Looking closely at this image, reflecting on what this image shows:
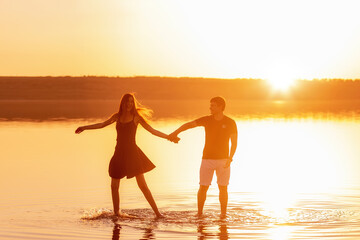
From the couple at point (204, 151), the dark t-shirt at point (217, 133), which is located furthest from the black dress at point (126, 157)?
the dark t-shirt at point (217, 133)

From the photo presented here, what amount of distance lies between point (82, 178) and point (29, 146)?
8.98m

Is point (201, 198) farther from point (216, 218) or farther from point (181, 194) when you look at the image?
point (181, 194)

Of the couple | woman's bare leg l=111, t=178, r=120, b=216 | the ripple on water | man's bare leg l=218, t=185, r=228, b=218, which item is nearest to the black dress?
the couple

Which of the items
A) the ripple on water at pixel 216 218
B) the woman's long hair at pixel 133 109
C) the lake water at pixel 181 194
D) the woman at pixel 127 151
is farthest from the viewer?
the woman at pixel 127 151

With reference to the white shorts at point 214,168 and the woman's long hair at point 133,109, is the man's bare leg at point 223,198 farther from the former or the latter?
the woman's long hair at point 133,109

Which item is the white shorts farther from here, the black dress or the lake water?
the black dress

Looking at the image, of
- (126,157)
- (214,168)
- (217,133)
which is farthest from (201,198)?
(126,157)

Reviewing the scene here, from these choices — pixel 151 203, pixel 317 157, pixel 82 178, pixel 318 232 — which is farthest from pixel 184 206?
pixel 317 157

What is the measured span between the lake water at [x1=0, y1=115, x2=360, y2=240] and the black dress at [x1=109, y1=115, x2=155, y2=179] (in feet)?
2.55

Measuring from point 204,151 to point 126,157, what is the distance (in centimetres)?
127

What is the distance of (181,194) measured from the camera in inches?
621

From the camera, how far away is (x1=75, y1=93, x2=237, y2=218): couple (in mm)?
12953

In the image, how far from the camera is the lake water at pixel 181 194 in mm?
12148

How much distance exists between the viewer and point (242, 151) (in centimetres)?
2530
